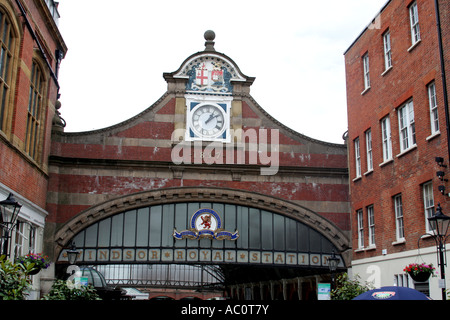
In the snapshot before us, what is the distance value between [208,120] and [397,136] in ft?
29.7

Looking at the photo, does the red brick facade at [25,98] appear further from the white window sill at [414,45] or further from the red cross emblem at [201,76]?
the white window sill at [414,45]

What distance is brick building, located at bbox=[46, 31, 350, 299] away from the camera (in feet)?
79.3

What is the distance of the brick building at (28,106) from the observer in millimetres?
18844

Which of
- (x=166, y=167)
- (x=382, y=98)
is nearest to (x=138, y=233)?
(x=166, y=167)

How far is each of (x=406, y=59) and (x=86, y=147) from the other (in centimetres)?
1442

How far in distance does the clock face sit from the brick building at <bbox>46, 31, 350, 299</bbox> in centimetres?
5

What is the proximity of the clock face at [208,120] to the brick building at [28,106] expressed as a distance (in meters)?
6.43

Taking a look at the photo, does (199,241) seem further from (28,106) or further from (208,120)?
(28,106)

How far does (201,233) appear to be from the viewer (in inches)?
961

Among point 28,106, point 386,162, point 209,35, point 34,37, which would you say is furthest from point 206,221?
point 34,37

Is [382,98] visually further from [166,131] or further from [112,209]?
[112,209]

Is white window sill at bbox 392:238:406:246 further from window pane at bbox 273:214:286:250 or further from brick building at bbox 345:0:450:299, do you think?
window pane at bbox 273:214:286:250

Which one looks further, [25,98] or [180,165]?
[180,165]
